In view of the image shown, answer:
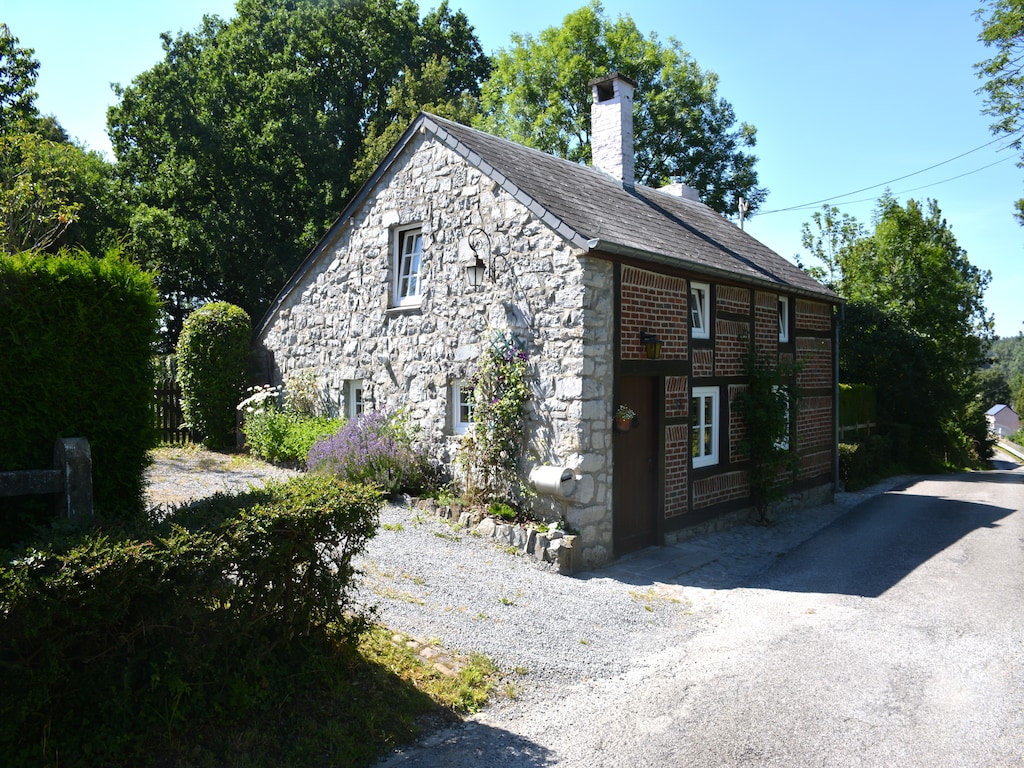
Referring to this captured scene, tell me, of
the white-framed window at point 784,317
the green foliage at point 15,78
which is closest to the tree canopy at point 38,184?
the green foliage at point 15,78

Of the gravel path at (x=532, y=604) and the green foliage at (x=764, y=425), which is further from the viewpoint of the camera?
the green foliage at (x=764, y=425)

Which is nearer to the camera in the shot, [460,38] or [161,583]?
[161,583]

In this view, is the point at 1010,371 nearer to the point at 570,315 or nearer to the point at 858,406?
the point at 858,406

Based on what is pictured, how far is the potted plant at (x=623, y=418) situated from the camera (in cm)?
855

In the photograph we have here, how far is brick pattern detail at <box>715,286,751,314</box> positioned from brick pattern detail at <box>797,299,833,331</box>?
250 cm

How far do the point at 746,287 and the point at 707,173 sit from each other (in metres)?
16.8

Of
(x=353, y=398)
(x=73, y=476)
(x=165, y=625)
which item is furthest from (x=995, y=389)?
(x=165, y=625)

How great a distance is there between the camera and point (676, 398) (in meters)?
9.84

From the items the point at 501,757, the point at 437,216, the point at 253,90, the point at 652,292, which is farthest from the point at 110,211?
the point at 501,757

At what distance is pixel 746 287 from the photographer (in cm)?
1164

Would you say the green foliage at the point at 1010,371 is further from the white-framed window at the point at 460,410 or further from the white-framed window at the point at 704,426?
the white-framed window at the point at 460,410

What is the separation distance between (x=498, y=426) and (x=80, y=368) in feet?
16.5

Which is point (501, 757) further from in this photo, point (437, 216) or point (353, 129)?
point (353, 129)

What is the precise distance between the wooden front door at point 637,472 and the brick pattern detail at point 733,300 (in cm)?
237
